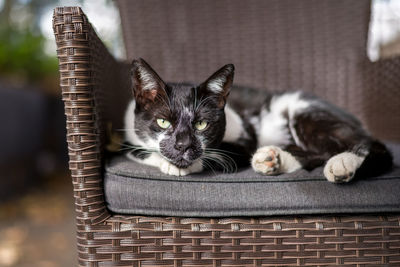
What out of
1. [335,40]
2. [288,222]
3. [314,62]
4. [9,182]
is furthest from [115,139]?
[9,182]

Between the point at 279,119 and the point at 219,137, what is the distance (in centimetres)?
39

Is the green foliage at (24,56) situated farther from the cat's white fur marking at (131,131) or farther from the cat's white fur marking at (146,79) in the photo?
the cat's white fur marking at (146,79)

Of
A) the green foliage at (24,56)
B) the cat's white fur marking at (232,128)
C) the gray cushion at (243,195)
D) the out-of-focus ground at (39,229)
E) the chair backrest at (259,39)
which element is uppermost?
the green foliage at (24,56)

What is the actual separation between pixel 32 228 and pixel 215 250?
164 centimetres

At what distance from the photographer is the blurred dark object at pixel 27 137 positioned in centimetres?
248

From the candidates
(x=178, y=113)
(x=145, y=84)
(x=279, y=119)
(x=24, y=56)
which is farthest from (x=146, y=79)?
(x=24, y=56)

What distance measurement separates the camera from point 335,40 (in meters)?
1.75

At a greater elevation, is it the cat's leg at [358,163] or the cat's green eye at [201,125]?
the cat's green eye at [201,125]

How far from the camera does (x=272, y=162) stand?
99 centimetres

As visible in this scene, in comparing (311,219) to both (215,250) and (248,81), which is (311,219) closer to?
(215,250)

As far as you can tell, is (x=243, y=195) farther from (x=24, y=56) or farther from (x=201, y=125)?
(x=24, y=56)

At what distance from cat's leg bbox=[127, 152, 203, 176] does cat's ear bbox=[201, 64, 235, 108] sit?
0.26 metres

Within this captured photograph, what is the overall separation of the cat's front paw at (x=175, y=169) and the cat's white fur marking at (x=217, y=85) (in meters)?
0.28

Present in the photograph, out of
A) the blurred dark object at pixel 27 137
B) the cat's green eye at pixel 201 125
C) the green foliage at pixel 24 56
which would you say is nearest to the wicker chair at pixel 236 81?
the cat's green eye at pixel 201 125
